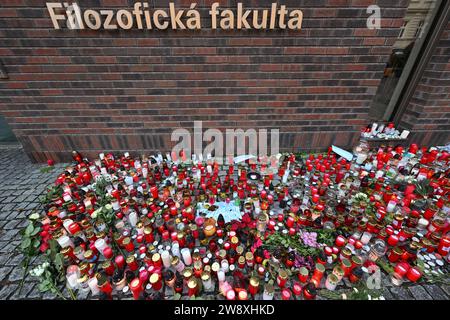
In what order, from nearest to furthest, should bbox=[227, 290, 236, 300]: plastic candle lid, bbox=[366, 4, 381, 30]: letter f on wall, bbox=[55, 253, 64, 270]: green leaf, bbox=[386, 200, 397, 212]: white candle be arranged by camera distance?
1. bbox=[227, 290, 236, 300]: plastic candle lid
2. bbox=[55, 253, 64, 270]: green leaf
3. bbox=[386, 200, 397, 212]: white candle
4. bbox=[366, 4, 381, 30]: letter f on wall

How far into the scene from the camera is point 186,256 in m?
2.91

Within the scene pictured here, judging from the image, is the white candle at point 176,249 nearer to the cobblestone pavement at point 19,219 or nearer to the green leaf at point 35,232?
the cobblestone pavement at point 19,219

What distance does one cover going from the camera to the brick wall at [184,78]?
4020mm

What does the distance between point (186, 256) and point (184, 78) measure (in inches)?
139

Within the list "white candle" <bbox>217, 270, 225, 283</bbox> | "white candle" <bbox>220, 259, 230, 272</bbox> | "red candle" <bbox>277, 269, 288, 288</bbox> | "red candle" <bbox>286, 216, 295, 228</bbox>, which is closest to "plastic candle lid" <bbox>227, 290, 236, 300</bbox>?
"white candle" <bbox>217, 270, 225, 283</bbox>

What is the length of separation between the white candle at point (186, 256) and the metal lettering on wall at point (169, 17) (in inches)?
156

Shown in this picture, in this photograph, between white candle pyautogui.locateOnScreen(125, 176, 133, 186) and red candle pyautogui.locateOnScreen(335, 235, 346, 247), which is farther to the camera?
white candle pyautogui.locateOnScreen(125, 176, 133, 186)

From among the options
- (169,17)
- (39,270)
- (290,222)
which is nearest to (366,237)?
(290,222)

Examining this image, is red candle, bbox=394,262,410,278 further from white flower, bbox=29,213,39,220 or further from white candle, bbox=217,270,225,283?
white flower, bbox=29,213,39,220

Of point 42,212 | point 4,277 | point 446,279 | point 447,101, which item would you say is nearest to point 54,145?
point 42,212

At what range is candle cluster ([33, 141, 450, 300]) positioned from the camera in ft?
9.05

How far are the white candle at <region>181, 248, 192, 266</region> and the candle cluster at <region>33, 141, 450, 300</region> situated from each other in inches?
0.5

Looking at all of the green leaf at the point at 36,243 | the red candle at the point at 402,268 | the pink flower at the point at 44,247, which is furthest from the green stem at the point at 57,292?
the red candle at the point at 402,268
